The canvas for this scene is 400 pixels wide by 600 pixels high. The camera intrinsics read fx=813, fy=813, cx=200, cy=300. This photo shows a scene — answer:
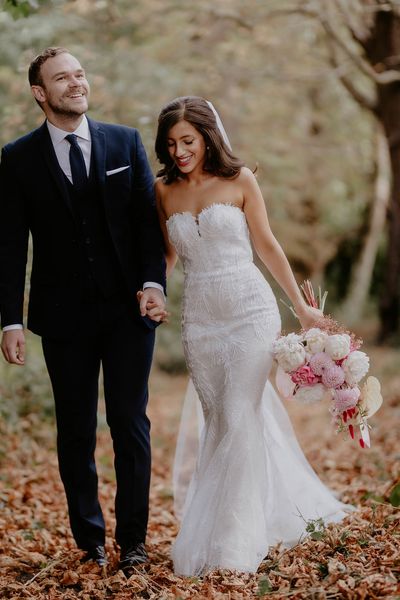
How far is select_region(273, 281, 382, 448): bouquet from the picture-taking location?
393 centimetres

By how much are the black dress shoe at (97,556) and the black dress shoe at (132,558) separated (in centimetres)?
15

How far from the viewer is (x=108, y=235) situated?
4.00 m

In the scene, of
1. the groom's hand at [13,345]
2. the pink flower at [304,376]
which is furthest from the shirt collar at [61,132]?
the pink flower at [304,376]

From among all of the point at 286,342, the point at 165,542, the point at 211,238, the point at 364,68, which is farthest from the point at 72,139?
the point at 364,68

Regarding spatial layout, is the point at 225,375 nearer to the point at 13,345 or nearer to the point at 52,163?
the point at 13,345

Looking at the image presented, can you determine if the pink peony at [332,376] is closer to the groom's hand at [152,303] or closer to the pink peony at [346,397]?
the pink peony at [346,397]

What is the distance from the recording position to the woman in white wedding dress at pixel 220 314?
407cm

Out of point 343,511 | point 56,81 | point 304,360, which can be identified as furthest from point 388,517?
point 56,81

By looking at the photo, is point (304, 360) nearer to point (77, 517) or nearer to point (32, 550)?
point (77, 517)

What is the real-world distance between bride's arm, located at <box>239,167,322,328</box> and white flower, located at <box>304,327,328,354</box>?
0.22m

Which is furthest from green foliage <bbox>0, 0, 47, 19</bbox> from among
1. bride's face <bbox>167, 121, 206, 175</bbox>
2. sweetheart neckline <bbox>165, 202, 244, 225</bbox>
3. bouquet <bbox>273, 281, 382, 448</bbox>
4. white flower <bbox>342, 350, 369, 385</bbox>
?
white flower <bbox>342, 350, 369, 385</bbox>

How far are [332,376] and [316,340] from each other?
19 cm

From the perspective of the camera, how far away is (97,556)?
167 inches

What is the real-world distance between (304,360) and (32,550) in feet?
6.25
